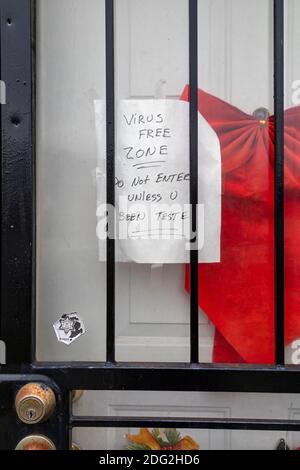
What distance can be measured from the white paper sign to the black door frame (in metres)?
0.06

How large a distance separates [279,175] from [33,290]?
0.76m

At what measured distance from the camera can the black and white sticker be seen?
132 centimetres

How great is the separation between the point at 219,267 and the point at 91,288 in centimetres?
40

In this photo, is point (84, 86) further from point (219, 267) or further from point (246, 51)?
point (219, 267)

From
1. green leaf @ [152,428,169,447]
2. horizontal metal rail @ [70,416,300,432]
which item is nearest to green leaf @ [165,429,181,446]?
green leaf @ [152,428,169,447]

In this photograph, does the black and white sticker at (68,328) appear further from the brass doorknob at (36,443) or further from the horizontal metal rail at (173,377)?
the brass doorknob at (36,443)

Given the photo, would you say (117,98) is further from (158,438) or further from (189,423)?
(158,438)

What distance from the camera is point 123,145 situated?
4.20 feet

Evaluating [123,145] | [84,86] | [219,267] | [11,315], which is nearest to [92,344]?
[11,315]

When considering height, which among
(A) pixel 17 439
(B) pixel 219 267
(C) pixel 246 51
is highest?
(C) pixel 246 51

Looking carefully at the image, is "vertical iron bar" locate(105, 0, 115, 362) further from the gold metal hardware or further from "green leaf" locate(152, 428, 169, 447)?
"green leaf" locate(152, 428, 169, 447)

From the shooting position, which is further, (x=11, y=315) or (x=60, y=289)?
(x=60, y=289)

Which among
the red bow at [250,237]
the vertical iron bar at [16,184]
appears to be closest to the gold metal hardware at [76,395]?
the vertical iron bar at [16,184]

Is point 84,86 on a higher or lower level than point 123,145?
higher
